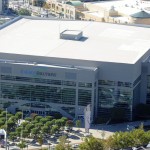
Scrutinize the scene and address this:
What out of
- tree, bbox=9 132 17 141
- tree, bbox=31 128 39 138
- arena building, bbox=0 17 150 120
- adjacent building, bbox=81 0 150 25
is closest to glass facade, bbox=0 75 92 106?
arena building, bbox=0 17 150 120

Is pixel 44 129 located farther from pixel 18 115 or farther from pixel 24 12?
pixel 24 12

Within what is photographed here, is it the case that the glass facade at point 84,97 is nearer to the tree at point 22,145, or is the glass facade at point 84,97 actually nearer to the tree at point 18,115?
the tree at point 18,115

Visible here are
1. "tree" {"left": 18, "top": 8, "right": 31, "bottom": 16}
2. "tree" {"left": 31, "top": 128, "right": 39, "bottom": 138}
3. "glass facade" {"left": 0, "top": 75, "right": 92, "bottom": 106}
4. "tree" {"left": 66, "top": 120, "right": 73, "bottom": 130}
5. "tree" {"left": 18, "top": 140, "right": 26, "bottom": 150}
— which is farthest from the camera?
"tree" {"left": 18, "top": 8, "right": 31, "bottom": 16}

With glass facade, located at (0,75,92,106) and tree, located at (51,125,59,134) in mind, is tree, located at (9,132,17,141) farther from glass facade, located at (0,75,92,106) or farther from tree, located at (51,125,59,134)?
glass facade, located at (0,75,92,106)

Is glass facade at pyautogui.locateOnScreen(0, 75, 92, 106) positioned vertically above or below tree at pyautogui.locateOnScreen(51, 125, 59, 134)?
above

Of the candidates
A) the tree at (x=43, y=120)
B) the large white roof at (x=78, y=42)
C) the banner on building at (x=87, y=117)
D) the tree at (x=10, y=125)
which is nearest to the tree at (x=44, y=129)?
the tree at (x=43, y=120)

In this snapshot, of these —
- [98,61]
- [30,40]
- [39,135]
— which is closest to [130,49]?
[98,61]
